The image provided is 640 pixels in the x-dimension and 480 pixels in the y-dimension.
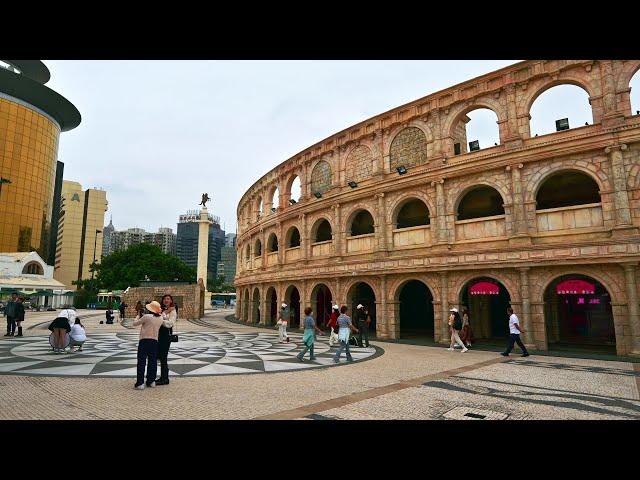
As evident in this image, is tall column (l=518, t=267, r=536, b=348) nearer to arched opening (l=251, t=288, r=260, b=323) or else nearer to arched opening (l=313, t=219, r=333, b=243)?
arched opening (l=313, t=219, r=333, b=243)

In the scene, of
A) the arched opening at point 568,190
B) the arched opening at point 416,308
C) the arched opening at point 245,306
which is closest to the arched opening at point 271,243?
the arched opening at point 245,306

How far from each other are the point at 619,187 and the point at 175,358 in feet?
55.0

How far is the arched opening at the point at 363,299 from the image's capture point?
21.8 m

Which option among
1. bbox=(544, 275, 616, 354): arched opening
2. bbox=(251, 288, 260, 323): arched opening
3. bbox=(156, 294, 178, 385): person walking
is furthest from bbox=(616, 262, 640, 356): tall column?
bbox=(251, 288, 260, 323): arched opening

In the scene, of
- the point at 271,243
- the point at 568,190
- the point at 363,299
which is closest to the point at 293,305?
the point at 271,243

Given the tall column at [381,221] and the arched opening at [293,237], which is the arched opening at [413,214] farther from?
the arched opening at [293,237]

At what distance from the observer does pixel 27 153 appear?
65688mm

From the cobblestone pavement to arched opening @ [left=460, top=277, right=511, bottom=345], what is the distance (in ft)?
22.5

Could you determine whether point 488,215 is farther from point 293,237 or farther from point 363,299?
point 293,237

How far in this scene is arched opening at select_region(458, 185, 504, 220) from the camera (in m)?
19.4
